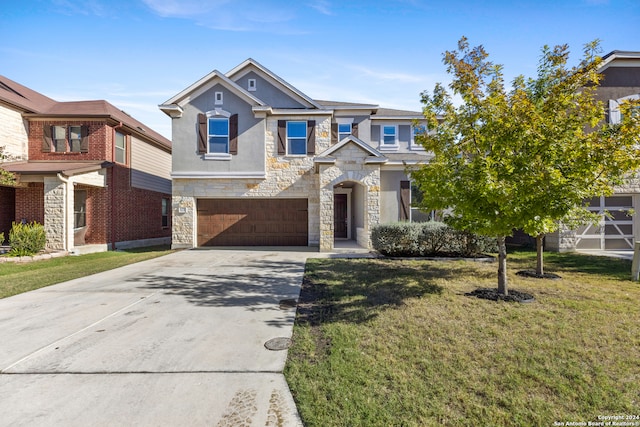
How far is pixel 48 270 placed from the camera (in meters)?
9.62

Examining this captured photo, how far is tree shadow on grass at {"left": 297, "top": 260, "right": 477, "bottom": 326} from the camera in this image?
5.34 m

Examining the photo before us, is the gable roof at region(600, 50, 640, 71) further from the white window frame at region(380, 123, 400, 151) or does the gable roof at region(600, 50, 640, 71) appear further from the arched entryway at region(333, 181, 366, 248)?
the arched entryway at region(333, 181, 366, 248)

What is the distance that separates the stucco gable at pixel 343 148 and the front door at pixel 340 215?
5372mm

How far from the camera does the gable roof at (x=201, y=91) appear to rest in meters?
14.2

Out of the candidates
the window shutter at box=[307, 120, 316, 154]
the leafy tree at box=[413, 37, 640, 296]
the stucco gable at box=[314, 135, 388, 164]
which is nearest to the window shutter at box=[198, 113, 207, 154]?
the window shutter at box=[307, 120, 316, 154]

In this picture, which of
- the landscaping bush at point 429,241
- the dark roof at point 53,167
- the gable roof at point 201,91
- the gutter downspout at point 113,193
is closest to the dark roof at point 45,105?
the gutter downspout at point 113,193

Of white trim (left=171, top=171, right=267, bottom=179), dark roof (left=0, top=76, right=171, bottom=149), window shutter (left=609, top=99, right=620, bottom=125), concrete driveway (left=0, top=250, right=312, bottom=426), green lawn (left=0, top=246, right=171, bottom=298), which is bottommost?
concrete driveway (left=0, top=250, right=312, bottom=426)

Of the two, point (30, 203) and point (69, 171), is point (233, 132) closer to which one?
point (69, 171)

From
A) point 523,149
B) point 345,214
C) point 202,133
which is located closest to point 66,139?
point 202,133

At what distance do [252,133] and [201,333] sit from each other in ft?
38.4

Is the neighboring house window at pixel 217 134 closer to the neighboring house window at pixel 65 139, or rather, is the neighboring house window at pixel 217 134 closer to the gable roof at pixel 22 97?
the neighboring house window at pixel 65 139

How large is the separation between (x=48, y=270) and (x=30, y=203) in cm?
Answer: 704

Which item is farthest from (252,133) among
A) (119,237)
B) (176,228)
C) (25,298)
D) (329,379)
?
(329,379)

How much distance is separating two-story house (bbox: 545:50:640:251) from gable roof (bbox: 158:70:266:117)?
48.0ft
